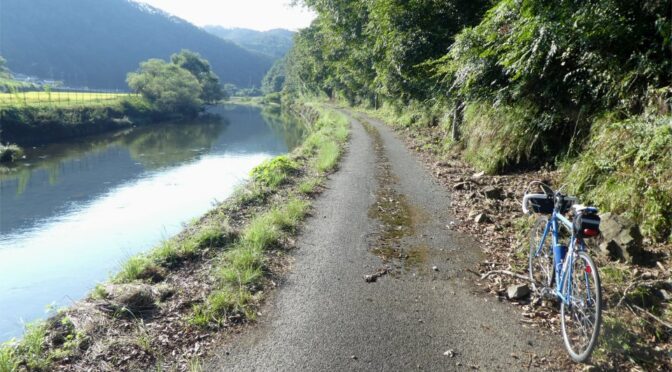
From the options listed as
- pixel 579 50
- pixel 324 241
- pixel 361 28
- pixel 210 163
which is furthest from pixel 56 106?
pixel 579 50

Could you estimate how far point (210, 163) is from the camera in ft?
78.3

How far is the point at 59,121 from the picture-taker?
34.9 meters

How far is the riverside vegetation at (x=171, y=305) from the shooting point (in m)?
3.91

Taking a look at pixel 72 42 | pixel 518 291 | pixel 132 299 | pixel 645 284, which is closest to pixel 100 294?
pixel 132 299

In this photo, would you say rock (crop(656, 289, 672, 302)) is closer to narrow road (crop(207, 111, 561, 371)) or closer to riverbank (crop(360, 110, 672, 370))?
riverbank (crop(360, 110, 672, 370))

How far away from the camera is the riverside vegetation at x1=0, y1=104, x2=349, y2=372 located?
12.8 ft

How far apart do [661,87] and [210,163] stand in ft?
71.4

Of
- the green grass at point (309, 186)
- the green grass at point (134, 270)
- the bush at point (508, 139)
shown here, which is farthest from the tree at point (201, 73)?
the green grass at point (134, 270)

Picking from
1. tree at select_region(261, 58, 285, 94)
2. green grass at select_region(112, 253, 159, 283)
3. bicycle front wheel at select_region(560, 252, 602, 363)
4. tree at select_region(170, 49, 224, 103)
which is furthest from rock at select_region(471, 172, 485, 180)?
tree at select_region(261, 58, 285, 94)

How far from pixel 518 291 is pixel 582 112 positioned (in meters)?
4.86

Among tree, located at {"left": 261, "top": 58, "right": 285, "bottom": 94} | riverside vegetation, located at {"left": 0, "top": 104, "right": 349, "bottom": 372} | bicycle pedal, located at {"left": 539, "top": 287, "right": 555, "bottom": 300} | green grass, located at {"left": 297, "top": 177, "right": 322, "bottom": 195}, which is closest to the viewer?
riverside vegetation, located at {"left": 0, "top": 104, "right": 349, "bottom": 372}

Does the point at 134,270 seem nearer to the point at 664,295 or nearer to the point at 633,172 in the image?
the point at 664,295

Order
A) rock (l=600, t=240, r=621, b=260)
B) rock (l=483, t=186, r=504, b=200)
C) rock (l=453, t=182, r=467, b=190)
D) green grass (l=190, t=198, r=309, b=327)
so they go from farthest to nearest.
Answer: rock (l=453, t=182, r=467, b=190)
rock (l=483, t=186, r=504, b=200)
rock (l=600, t=240, r=621, b=260)
green grass (l=190, t=198, r=309, b=327)

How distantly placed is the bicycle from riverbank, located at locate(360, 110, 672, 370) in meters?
0.24
